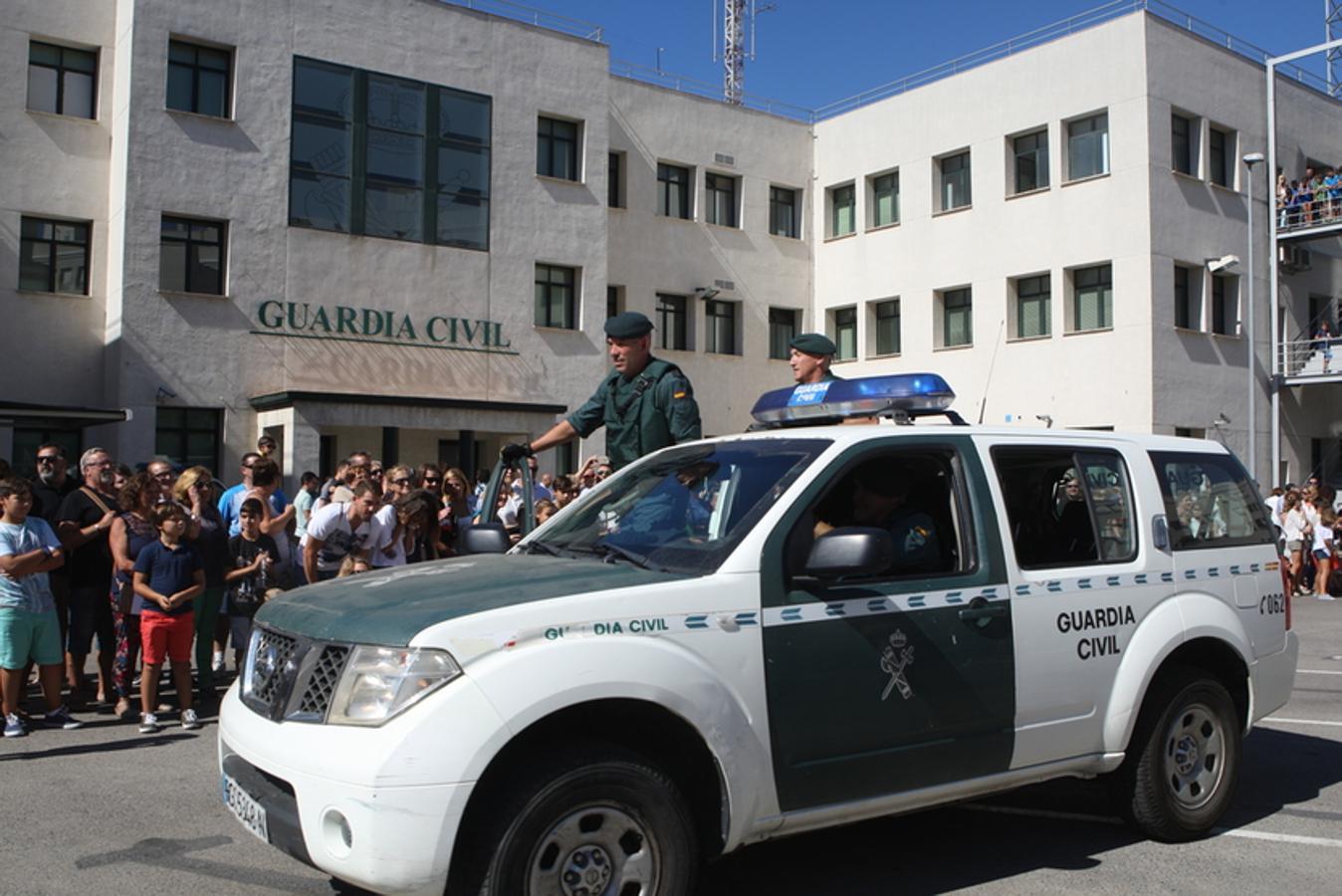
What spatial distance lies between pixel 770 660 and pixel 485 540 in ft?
5.52

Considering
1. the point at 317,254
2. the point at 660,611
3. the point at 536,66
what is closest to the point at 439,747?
the point at 660,611

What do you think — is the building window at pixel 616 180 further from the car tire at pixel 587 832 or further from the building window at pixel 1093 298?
the car tire at pixel 587 832

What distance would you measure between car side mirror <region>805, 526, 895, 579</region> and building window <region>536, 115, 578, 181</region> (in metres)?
22.8

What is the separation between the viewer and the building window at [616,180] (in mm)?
28375

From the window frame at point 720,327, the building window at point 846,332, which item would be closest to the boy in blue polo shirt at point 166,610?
the window frame at point 720,327

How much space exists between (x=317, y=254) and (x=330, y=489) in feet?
44.8

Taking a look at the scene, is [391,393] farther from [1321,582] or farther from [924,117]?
[1321,582]

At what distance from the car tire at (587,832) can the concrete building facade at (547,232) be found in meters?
17.8

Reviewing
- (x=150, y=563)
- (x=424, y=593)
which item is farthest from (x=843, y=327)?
(x=424, y=593)

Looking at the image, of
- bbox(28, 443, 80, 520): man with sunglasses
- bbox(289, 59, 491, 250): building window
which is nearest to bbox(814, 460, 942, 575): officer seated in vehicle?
bbox(28, 443, 80, 520): man with sunglasses

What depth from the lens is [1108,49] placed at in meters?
25.9

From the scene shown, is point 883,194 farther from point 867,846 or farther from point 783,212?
point 867,846

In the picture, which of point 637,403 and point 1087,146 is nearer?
point 637,403

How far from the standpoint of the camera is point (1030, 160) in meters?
27.5
